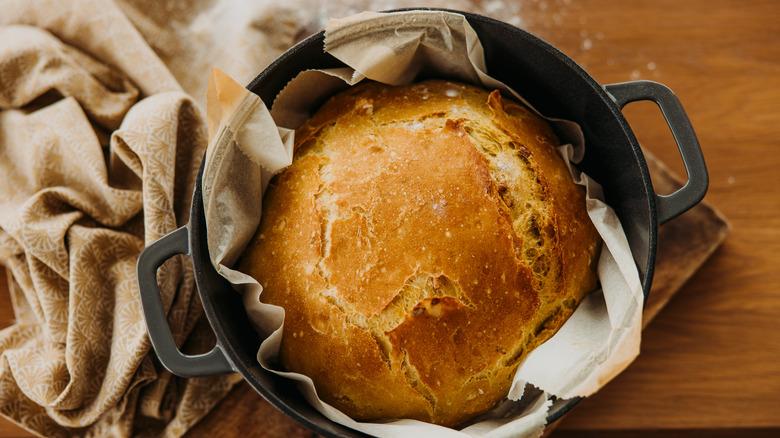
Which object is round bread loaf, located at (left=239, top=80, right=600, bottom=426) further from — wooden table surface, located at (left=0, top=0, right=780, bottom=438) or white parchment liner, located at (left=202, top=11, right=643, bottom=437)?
wooden table surface, located at (left=0, top=0, right=780, bottom=438)

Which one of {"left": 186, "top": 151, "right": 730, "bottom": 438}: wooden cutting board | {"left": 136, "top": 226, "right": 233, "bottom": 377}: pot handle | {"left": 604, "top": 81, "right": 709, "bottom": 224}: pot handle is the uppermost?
{"left": 604, "top": 81, "right": 709, "bottom": 224}: pot handle

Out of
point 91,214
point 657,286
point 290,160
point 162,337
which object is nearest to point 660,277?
→ point 657,286

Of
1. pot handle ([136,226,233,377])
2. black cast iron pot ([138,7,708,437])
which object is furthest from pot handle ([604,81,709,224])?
pot handle ([136,226,233,377])

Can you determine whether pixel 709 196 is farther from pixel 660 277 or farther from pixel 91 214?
pixel 91 214

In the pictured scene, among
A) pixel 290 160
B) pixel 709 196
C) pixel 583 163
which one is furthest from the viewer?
pixel 709 196

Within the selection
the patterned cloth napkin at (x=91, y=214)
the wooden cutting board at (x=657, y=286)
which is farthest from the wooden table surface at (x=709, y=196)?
the patterned cloth napkin at (x=91, y=214)

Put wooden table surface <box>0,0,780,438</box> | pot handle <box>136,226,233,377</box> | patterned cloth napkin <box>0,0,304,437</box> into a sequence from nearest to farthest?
1. pot handle <box>136,226,233,377</box>
2. patterned cloth napkin <box>0,0,304,437</box>
3. wooden table surface <box>0,0,780,438</box>

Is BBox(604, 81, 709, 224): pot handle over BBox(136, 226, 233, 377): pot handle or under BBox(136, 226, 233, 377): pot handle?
over
